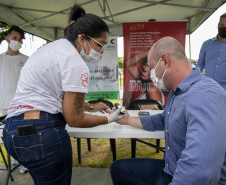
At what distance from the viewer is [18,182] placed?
2.25m

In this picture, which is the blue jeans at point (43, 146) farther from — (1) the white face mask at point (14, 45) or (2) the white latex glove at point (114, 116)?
(1) the white face mask at point (14, 45)

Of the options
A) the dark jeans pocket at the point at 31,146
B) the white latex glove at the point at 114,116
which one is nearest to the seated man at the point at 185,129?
the white latex glove at the point at 114,116

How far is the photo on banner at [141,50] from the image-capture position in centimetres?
389

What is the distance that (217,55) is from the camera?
9.20ft

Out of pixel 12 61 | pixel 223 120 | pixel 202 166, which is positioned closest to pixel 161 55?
pixel 223 120

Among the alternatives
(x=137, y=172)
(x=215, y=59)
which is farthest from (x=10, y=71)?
→ (x=215, y=59)

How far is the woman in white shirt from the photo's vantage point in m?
0.94

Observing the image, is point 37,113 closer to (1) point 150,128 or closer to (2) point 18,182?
(1) point 150,128

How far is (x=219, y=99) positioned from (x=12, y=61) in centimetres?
267

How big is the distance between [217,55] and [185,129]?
2457mm

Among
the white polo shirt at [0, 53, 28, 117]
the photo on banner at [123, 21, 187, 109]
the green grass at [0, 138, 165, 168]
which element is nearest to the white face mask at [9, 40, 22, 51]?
the white polo shirt at [0, 53, 28, 117]

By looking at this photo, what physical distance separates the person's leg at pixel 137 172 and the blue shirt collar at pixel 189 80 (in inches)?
26.8

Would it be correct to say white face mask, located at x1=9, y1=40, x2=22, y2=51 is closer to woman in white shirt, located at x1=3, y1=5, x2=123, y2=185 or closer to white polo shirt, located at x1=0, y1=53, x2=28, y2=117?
white polo shirt, located at x1=0, y1=53, x2=28, y2=117

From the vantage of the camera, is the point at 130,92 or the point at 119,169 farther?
the point at 130,92
